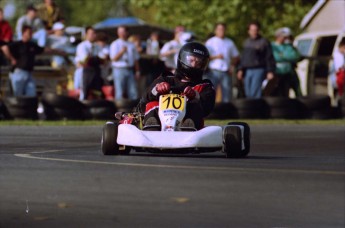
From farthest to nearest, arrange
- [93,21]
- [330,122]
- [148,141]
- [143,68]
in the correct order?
1. [93,21]
2. [143,68]
3. [330,122]
4. [148,141]

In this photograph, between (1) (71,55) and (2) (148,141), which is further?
(1) (71,55)

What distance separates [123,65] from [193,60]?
11.1 m

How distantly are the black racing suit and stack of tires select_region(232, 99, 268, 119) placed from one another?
989 cm

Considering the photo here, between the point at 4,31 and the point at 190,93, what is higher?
the point at 4,31

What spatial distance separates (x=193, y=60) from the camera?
13719 mm

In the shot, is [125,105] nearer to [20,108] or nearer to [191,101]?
[20,108]

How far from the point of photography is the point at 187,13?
144ft

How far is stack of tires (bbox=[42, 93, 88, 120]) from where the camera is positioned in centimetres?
2319

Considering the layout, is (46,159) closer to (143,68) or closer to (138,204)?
(138,204)

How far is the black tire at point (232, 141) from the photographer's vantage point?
12.7 metres

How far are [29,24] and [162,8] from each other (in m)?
18.1

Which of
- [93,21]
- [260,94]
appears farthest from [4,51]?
[93,21]

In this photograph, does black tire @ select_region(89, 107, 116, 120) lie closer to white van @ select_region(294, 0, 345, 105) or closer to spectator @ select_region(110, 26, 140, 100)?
spectator @ select_region(110, 26, 140, 100)

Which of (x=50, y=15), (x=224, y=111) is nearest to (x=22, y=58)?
(x=224, y=111)
